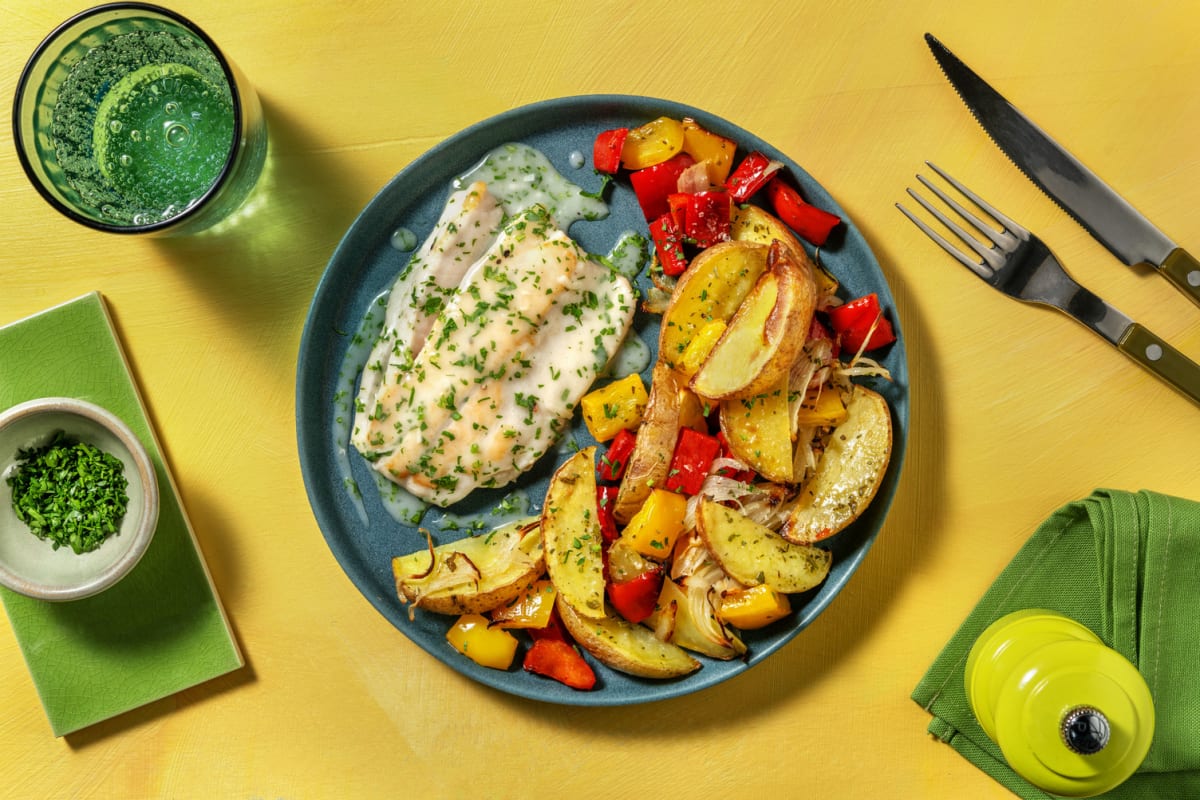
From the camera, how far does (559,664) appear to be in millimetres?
2203

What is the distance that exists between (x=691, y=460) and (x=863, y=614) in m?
0.78

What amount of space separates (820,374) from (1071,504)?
0.88 metres

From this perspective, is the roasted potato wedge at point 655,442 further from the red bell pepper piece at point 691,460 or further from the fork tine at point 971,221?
the fork tine at point 971,221

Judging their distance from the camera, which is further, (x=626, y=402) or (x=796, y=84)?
(x=796, y=84)

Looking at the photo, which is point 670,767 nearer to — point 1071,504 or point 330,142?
point 1071,504

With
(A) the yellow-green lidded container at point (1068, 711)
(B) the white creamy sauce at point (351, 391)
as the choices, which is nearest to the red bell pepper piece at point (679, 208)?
(B) the white creamy sauce at point (351, 391)

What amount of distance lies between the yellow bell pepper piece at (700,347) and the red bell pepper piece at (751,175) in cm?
38

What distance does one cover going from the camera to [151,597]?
239 cm

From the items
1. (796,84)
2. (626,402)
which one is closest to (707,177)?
A: (796,84)

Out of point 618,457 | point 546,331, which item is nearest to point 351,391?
point 546,331

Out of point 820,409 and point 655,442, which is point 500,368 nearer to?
point 655,442

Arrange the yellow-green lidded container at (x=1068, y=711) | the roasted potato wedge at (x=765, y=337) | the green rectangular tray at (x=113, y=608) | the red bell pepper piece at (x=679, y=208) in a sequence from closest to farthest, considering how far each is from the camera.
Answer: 1. the roasted potato wedge at (x=765, y=337)
2. the yellow-green lidded container at (x=1068, y=711)
3. the red bell pepper piece at (x=679, y=208)
4. the green rectangular tray at (x=113, y=608)

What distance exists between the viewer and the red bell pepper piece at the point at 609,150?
2244 millimetres

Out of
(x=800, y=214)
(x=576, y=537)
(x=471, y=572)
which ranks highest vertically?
(x=800, y=214)
